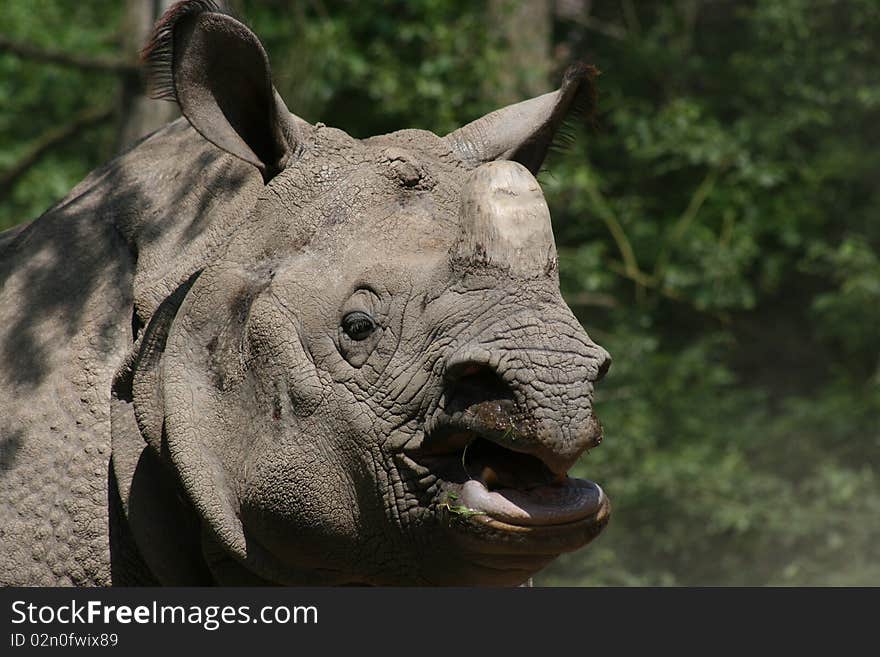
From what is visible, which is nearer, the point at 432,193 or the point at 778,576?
the point at 432,193

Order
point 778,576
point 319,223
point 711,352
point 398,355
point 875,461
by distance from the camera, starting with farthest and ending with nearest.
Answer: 1. point 711,352
2. point 875,461
3. point 778,576
4. point 319,223
5. point 398,355

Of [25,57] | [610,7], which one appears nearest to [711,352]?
[610,7]

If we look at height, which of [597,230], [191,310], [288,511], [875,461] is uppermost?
[191,310]

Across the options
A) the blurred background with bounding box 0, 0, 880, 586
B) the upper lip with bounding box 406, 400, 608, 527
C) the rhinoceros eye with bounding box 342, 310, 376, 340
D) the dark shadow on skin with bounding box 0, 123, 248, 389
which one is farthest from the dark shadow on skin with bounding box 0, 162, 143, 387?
the blurred background with bounding box 0, 0, 880, 586

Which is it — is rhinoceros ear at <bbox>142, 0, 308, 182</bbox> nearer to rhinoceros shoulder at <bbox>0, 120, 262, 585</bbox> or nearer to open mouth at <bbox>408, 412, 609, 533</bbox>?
rhinoceros shoulder at <bbox>0, 120, 262, 585</bbox>

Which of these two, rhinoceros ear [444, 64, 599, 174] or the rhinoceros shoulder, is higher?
rhinoceros ear [444, 64, 599, 174]

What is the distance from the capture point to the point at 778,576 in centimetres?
948

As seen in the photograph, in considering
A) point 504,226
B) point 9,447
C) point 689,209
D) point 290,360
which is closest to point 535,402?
point 504,226

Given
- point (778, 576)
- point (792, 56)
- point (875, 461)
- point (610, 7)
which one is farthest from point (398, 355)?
point (610, 7)

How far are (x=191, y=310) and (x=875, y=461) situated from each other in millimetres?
7953

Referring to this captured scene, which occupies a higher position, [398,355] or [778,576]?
[398,355]

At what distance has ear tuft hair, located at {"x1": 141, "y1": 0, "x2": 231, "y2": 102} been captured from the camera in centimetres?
339

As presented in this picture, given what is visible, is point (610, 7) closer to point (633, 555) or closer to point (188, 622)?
point (633, 555)

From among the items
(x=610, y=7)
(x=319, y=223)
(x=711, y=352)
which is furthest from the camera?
(x=610, y=7)
